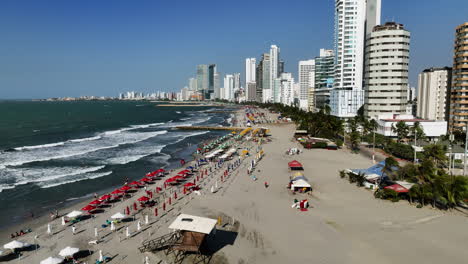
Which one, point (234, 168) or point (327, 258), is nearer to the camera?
point (327, 258)

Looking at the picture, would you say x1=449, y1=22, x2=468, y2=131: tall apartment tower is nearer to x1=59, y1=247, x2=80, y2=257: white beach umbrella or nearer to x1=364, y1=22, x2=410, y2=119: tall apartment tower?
x1=364, y1=22, x2=410, y2=119: tall apartment tower

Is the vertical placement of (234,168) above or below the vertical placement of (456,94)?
below

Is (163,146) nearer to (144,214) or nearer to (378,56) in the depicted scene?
(144,214)

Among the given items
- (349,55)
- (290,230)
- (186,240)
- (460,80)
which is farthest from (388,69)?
(186,240)

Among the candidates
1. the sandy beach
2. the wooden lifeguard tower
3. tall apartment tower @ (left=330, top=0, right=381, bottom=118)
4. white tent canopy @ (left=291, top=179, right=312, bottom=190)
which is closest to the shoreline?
the sandy beach

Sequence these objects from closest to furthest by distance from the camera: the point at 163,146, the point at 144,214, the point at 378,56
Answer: the point at 144,214
the point at 163,146
the point at 378,56

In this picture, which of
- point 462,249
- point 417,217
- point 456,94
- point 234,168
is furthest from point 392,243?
point 456,94

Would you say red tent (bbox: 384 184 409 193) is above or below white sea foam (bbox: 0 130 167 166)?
above

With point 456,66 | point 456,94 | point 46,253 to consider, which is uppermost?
point 456,66
